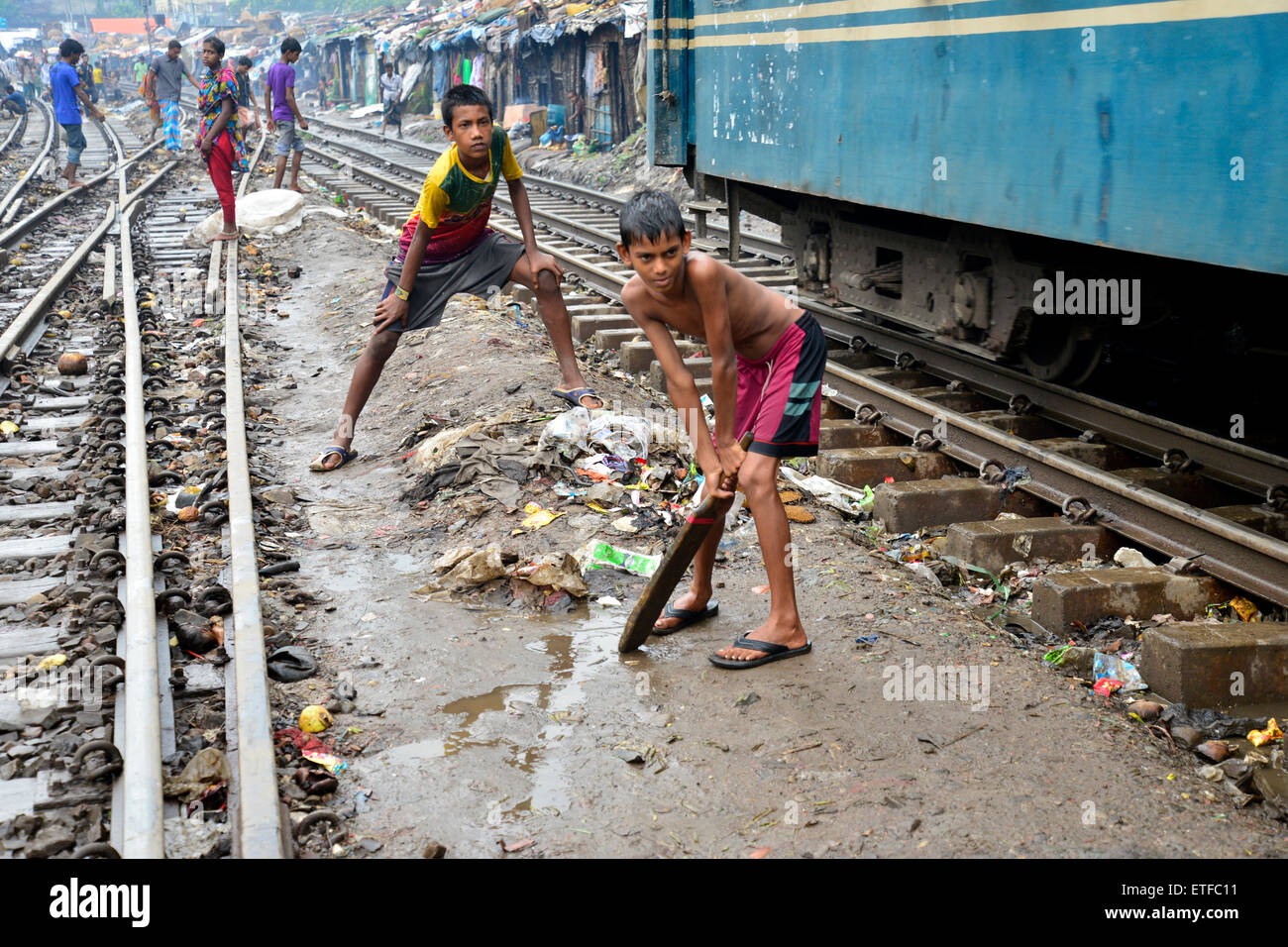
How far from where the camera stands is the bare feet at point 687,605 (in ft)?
13.1

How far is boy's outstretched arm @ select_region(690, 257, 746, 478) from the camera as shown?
3.38 metres

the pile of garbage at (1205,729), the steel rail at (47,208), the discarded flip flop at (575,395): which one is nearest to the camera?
the pile of garbage at (1205,729)

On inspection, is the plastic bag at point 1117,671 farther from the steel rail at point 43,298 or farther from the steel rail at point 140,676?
the steel rail at point 43,298

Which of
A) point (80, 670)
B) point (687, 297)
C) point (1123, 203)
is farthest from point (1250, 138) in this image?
point (80, 670)

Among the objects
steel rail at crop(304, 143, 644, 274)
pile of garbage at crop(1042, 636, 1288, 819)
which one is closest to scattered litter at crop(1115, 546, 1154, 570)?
pile of garbage at crop(1042, 636, 1288, 819)

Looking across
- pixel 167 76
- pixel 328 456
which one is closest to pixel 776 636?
pixel 328 456

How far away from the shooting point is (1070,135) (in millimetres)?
4602

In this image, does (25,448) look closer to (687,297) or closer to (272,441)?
(272,441)

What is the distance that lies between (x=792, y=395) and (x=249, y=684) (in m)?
1.88

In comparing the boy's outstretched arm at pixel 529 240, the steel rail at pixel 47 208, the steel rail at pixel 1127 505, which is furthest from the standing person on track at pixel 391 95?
the steel rail at pixel 1127 505

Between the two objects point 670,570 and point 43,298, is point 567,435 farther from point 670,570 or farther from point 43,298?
point 43,298

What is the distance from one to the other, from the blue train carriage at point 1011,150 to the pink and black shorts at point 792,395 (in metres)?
1.50

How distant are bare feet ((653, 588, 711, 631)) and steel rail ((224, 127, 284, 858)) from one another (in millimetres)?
1350

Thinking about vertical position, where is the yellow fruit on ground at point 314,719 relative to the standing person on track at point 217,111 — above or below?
below
